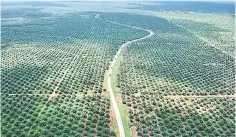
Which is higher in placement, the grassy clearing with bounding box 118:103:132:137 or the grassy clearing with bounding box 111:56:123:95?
the grassy clearing with bounding box 111:56:123:95

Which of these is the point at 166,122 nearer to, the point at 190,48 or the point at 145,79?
the point at 145,79

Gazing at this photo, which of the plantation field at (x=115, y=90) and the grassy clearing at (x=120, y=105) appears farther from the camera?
the grassy clearing at (x=120, y=105)

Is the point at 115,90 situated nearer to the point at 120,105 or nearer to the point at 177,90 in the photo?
the point at 120,105

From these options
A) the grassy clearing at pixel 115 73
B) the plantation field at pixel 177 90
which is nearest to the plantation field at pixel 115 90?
the plantation field at pixel 177 90

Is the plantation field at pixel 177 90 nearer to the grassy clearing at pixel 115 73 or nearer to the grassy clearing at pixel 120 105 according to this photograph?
the grassy clearing at pixel 120 105

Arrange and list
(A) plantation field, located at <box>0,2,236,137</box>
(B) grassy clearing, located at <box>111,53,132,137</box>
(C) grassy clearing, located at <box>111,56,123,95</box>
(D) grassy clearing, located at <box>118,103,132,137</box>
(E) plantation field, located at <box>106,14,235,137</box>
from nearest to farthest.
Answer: (D) grassy clearing, located at <box>118,103,132,137</box>, (A) plantation field, located at <box>0,2,236,137</box>, (B) grassy clearing, located at <box>111,53,132,137</box>, (E) plantation field, located at <box>106,14,235,137</box>, (C) grassy clearing, located at <box>111,56,123,95</box>

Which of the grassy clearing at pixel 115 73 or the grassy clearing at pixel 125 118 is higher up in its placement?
the grassy clearing at pixel 115 73

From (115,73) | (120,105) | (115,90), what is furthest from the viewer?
(115,73)

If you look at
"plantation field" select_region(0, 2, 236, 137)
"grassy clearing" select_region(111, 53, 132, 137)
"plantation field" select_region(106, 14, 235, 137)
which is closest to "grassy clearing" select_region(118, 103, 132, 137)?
"grassy clearing" select_region(111, 53, 132, 137)

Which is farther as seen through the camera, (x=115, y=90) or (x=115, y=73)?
(x=115, y=73)

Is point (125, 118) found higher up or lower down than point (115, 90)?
lower down

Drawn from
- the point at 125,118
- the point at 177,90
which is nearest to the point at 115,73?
the point at 177,90

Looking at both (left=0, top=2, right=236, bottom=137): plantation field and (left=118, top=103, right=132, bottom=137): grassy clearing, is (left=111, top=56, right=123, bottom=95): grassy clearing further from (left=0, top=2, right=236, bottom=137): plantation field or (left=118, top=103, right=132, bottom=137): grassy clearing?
(left=118, top=103, right=132, bottom=137): grassy clearing
